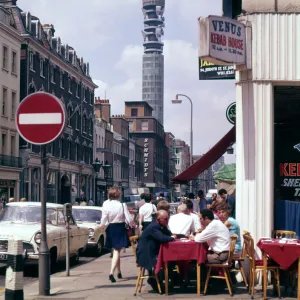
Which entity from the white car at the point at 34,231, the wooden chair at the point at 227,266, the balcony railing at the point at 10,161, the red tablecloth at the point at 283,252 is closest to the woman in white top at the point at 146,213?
the white car at the point at 34,231

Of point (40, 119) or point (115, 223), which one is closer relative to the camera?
point (40, 119)

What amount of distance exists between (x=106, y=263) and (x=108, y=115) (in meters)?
81.2

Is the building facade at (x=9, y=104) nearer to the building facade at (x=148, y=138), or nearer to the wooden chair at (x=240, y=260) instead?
the wooden chair at (x=240, y=260)

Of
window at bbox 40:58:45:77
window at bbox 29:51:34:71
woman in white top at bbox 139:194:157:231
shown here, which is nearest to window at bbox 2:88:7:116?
window at bbox 29:51:34:71

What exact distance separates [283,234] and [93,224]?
10.4 m

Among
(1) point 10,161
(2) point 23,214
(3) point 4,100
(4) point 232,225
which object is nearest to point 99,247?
(2) point 23,214

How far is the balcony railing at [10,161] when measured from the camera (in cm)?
5322

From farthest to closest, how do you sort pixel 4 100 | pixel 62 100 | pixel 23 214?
pixel 62 100
pixel 4 100
pixel 23 214

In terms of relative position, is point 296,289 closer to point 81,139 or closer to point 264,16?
point 264,16

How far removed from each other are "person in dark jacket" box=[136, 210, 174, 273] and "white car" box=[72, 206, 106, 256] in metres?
9.81

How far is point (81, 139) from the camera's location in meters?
75.3

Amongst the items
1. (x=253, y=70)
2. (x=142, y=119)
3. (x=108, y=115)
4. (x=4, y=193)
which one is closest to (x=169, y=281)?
(x=253, y=70)

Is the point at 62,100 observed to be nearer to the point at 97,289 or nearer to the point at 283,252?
the point at 97,289

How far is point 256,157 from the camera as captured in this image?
461 inches
